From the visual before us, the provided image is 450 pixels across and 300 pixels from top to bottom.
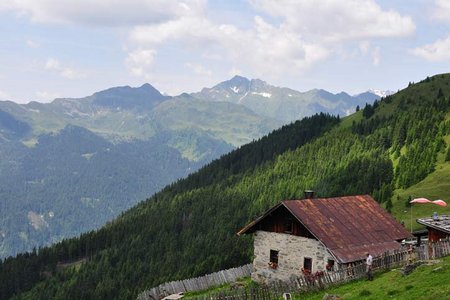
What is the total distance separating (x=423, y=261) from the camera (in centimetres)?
3759

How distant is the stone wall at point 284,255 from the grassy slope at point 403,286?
23.5 ft

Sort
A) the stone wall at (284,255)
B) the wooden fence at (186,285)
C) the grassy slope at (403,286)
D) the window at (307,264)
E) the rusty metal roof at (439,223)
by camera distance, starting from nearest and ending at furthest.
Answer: the grassy slope at (403,286)
the rusty metal roof at (439,223)
the stone wall at (284,255)
the window at (307,264)
the wooden fence at (186,285)

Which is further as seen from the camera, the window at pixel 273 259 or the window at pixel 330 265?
the window at pixel 273 259

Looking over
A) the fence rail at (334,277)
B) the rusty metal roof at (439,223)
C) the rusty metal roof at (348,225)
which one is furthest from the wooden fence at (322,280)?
the rusty metal roof at (348,225)

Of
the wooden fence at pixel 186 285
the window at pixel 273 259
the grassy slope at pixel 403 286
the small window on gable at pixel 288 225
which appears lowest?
the wooden fence at pixel 186 285

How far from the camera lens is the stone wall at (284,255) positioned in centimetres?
4619

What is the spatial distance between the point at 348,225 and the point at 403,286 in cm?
1681

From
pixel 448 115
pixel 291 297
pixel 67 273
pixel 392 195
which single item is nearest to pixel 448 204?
pixel 392 195

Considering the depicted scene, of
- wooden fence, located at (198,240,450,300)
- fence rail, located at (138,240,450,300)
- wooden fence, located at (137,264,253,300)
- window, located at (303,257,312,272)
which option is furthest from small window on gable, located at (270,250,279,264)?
wooden fence, located at (198,240,450,300)

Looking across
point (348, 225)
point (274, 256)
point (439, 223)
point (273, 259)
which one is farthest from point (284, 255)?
point (439, 223)

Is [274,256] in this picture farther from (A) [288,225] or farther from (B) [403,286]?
(B) [403,286]

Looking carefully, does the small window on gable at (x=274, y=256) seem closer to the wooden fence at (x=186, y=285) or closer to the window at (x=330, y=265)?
the window at (x=330, y=265)

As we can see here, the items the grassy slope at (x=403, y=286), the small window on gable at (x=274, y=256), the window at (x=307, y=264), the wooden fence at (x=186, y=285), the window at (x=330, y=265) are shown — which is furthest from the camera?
the wooden fence at (x=186, y=285)

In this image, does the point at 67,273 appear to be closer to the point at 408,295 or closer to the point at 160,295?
the point at 160,295
